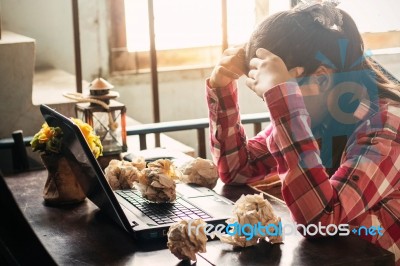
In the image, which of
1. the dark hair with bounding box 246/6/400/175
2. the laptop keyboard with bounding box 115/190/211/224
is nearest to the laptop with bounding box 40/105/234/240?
the laptop keyboard with bounding box 115/190/211/224

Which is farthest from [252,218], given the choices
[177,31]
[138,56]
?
[177,31]

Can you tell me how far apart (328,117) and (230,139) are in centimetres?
32

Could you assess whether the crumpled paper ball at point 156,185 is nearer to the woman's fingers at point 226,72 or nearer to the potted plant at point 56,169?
the potted plant at point 56,169

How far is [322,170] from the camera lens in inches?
58.0

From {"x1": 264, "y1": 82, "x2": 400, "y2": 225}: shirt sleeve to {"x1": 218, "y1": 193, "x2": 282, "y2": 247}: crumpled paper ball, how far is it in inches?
5.2

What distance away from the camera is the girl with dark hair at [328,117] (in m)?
1.48

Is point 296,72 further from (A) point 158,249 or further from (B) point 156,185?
(A) point 158,249

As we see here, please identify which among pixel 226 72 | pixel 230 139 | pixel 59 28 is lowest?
pixel 230 139

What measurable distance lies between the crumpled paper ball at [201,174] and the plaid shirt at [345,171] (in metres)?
0.20

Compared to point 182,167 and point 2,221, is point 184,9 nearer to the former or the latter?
point 182,167

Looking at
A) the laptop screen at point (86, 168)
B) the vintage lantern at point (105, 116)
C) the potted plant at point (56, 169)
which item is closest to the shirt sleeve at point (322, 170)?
the laptop screen at point (86, 168)

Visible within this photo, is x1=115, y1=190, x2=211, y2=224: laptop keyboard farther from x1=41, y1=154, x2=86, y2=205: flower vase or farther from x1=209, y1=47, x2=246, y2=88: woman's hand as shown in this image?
x1=209, y1=47, x2=246, y2=88: woman's hand

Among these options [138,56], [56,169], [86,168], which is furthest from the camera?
[138,56]

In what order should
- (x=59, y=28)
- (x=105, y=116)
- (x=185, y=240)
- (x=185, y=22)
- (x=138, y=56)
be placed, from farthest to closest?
(x=185, y=22)
(x=138, y=56)
(x=59, y=28)
(x=105, y=116)
(x=185, y=240)
